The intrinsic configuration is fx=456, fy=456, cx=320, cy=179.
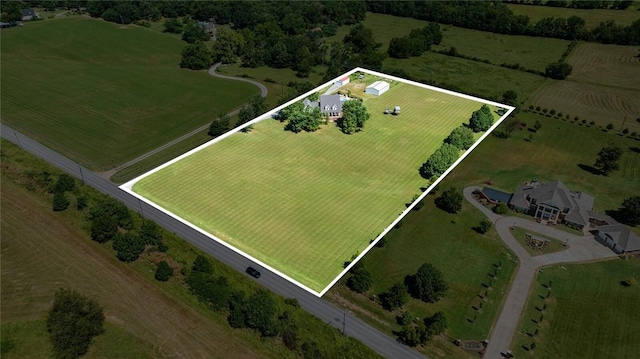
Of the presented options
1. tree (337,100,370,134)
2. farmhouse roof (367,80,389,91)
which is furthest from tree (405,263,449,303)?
farmhouse roof (367,80,389,91)

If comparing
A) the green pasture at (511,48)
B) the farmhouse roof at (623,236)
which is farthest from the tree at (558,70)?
the farmhouse roof at (623,236)

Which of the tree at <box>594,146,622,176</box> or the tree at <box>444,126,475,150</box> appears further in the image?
the tree at <box>444,126,475,150</box>

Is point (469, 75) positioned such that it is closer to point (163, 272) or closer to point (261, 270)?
point (261, 270)

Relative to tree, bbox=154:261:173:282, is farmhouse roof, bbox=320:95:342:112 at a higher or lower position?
higher

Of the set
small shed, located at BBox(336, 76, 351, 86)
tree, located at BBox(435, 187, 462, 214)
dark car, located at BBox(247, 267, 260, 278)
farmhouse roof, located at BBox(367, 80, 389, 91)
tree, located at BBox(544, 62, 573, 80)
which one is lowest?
dark car, located at BBox(247, 267, 260, 278)

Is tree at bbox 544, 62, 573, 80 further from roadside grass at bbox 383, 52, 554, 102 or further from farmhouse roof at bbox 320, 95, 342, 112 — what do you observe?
farmhouse roof at bbox 320, 95, 342, 112

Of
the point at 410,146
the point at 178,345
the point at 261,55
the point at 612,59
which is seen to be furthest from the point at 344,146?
the point at 612,59

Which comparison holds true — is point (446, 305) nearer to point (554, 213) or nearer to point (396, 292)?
point (396, 292)

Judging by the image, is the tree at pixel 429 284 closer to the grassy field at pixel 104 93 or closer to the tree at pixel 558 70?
the grassy field at pixel 104 93
